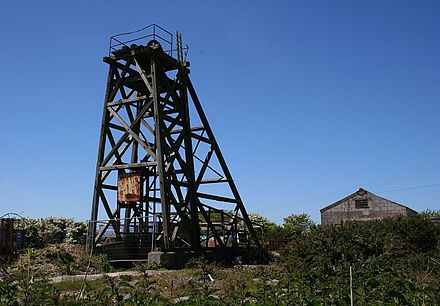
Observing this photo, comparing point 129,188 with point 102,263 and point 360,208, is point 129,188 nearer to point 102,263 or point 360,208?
point 102,263

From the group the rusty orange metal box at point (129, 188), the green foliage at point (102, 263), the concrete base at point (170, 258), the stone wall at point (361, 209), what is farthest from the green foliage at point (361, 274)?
the stone wall at point (361, 209)

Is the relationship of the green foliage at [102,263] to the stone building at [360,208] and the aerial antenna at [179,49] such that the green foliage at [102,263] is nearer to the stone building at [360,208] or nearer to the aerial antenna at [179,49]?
the aerial antenna at [179,49]

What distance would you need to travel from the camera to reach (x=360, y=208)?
41062 millimetres

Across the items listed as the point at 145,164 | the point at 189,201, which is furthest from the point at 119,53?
the point at 189,201

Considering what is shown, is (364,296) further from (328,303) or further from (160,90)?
(160,90)

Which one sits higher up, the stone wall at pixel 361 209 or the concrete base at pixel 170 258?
the stone wall at pixel 361 209

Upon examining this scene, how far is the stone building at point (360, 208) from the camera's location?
40344mm

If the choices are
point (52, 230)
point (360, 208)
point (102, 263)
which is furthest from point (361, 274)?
point (360, 208)

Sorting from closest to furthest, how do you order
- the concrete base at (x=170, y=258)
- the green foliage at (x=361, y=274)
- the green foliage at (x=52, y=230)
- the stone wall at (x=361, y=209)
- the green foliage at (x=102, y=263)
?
the green foliage at (x=361, y=274) → the green foliage at (x=102, y=263) → the concrete base at (x=170, y=258) → the green foliage at (x=52, y=230) → the stone wall at (x=361, y=209)

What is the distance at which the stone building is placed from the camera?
1588 inches

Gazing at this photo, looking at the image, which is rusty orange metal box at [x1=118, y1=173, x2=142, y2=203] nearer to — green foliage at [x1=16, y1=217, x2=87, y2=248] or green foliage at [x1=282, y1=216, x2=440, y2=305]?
green foliage at [x1=16, y1=217, x2=87, y2=248]

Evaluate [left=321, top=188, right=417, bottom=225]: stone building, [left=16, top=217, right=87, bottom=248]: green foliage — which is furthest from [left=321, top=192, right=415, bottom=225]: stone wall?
[left=16, top=217, right=87, bottom=248]: green foliage

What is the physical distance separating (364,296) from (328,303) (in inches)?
14.0

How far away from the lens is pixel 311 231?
10.9 m
